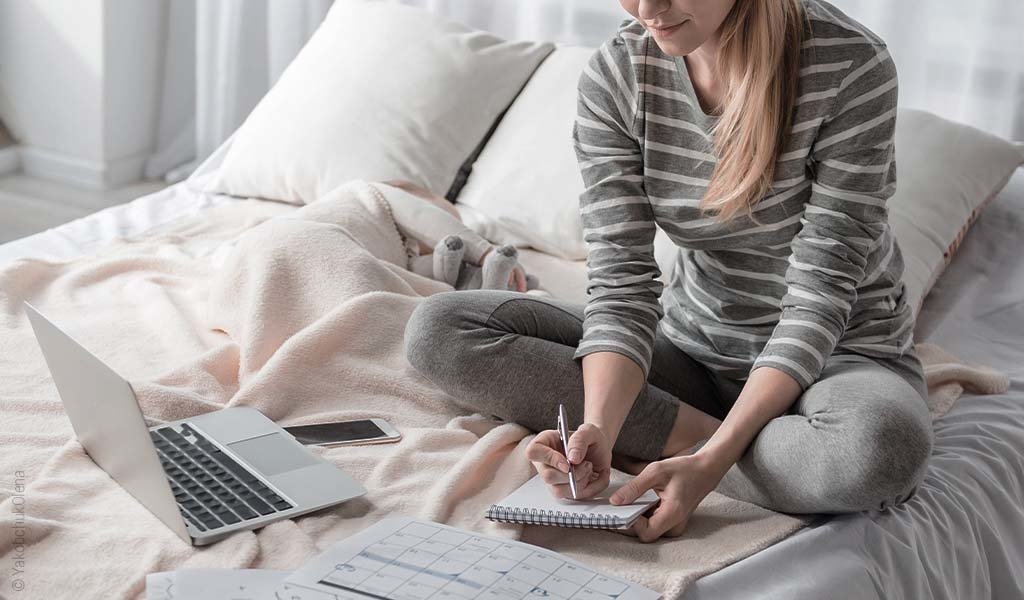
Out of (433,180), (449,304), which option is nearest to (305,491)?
(449,304)

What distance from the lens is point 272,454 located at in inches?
49.4

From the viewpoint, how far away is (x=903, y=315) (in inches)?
55.7

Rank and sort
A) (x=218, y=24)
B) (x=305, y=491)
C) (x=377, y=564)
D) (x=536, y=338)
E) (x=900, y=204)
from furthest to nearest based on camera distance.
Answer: (x=218, y=24), (x=900, y=204), (x=536, y=338), (x=305, y=491), (x=377, y=564)

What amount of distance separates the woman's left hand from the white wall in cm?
218

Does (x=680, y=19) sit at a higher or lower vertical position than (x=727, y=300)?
higher

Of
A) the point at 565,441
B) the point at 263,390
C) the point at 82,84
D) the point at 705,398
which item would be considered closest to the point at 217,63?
the point at 82,84

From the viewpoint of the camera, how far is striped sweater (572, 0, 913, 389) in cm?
127

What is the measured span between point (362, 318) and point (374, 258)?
0.15 metres

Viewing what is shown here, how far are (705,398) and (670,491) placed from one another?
31 cm

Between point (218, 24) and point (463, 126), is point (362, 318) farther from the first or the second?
point (218, 24)

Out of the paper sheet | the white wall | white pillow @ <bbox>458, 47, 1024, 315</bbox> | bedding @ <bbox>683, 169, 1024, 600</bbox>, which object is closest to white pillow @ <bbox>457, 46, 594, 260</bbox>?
white pillow @ <bbox>458, 47, 1024, 315</bbox>

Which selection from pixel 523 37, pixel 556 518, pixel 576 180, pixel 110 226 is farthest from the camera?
pixel 523 37

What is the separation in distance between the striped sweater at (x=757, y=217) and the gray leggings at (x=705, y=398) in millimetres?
38

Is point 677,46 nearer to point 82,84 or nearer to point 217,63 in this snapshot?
point 217,63
